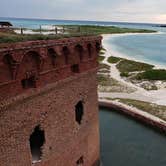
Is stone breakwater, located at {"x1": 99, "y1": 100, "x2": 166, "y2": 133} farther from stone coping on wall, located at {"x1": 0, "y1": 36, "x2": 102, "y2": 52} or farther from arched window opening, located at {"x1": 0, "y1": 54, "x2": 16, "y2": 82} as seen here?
arched window opening, located at {"x1": 0, "y1": 54, "x2": 16, "y2": 82}

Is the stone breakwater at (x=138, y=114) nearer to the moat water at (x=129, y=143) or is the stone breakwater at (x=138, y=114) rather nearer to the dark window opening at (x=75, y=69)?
the moat water at (x=129, y=143)

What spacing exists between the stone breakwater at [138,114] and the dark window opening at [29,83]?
17.5 m

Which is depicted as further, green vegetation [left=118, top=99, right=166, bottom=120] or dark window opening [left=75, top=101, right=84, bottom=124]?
green vegetation [left=118, top=99, right=166, bottom=120]

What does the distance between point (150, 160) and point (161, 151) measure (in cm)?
186

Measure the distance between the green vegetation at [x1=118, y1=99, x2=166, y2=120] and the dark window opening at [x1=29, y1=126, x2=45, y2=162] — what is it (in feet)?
58.2

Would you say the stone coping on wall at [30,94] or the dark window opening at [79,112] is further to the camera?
the dark window opening at [79,112]

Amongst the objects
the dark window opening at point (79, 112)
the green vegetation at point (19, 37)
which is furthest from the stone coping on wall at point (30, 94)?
the green vegetation at point (19, 37)

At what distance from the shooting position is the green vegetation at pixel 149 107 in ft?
101

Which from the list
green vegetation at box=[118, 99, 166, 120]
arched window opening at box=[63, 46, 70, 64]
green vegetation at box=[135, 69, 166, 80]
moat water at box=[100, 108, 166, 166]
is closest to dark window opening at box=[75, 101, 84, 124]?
arched window opening at box=[63, 46, 70, 64]

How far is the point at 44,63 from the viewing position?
12922mm

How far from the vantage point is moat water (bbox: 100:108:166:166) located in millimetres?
22234

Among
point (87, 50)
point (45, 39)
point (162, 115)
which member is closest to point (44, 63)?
point (45, 39)

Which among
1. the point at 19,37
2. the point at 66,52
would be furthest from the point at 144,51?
the point at 19,37

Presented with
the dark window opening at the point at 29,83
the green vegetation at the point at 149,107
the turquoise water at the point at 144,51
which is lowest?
the turquoise water at the point at 144,51
